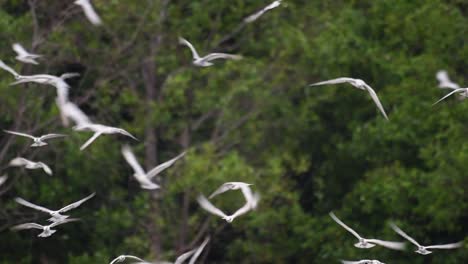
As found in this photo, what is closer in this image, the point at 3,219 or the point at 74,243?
the point at 3,219

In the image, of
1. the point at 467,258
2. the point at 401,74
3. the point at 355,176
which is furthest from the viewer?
the point at 355,176

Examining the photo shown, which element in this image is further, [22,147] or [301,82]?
[301,82]

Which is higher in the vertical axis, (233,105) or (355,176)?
(233,105)

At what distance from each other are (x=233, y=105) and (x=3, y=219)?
4940 mm

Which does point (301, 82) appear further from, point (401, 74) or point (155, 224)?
point (155, 224)

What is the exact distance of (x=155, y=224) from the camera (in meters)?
28.8

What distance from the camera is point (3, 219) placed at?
28.5 meters

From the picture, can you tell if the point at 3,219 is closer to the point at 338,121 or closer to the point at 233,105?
the point at 233,105

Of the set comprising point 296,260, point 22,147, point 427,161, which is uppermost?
point 22,147

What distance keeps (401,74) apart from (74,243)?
7.05 metres

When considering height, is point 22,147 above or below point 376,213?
above

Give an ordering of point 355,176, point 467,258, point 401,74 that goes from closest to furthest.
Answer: point 467,258 < point 401,74 < point 355,176

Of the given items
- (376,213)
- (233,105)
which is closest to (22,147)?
(233,105)

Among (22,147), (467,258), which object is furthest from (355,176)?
(22,147)
